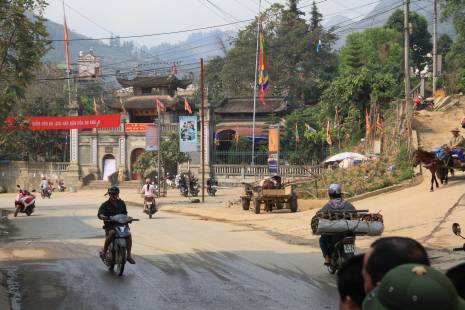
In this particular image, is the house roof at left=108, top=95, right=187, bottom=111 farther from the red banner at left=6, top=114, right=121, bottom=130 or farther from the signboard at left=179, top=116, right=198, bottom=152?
the signboard at left=179, top=116, right=198, bottom=152

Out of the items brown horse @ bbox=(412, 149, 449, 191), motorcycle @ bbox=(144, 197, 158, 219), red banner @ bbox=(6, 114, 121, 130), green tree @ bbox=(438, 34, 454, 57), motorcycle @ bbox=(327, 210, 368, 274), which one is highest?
green tree @ bbox=(438, 34, 454, 57)

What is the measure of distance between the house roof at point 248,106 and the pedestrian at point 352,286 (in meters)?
60.0

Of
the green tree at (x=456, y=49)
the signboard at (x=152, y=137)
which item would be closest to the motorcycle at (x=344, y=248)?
the green tree at (x=456, y=49)

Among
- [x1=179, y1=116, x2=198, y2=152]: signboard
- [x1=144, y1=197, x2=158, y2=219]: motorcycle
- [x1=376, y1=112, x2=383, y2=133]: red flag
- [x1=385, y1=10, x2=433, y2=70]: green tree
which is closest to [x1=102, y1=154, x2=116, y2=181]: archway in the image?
[x1=179, y1=116, x2=198, y2=152]: signboard

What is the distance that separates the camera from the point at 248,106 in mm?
65250

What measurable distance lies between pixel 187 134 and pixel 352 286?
1602 inches

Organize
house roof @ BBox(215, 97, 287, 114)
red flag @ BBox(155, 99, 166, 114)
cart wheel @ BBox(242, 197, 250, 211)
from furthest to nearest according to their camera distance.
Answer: house roof @ BBox(215, 97, 287, 114)
red flag @ BBox(155, 99, 166, 114)
cart wheel @ BBox(242, 197, 250, 211)

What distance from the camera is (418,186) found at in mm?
25500

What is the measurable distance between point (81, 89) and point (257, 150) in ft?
145

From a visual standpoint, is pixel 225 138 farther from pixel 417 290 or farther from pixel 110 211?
pixel 417 290

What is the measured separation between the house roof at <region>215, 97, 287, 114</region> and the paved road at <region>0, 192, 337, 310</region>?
44.6 metres

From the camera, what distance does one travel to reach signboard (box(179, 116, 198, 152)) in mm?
43875

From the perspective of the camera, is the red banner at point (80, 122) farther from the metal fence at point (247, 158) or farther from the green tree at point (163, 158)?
the metal fence at point (247, 158)

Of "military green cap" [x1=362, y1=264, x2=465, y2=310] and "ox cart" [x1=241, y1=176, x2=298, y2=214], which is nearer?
"military green cap" [x1=362, y1=264, x2=465, y2=310]
